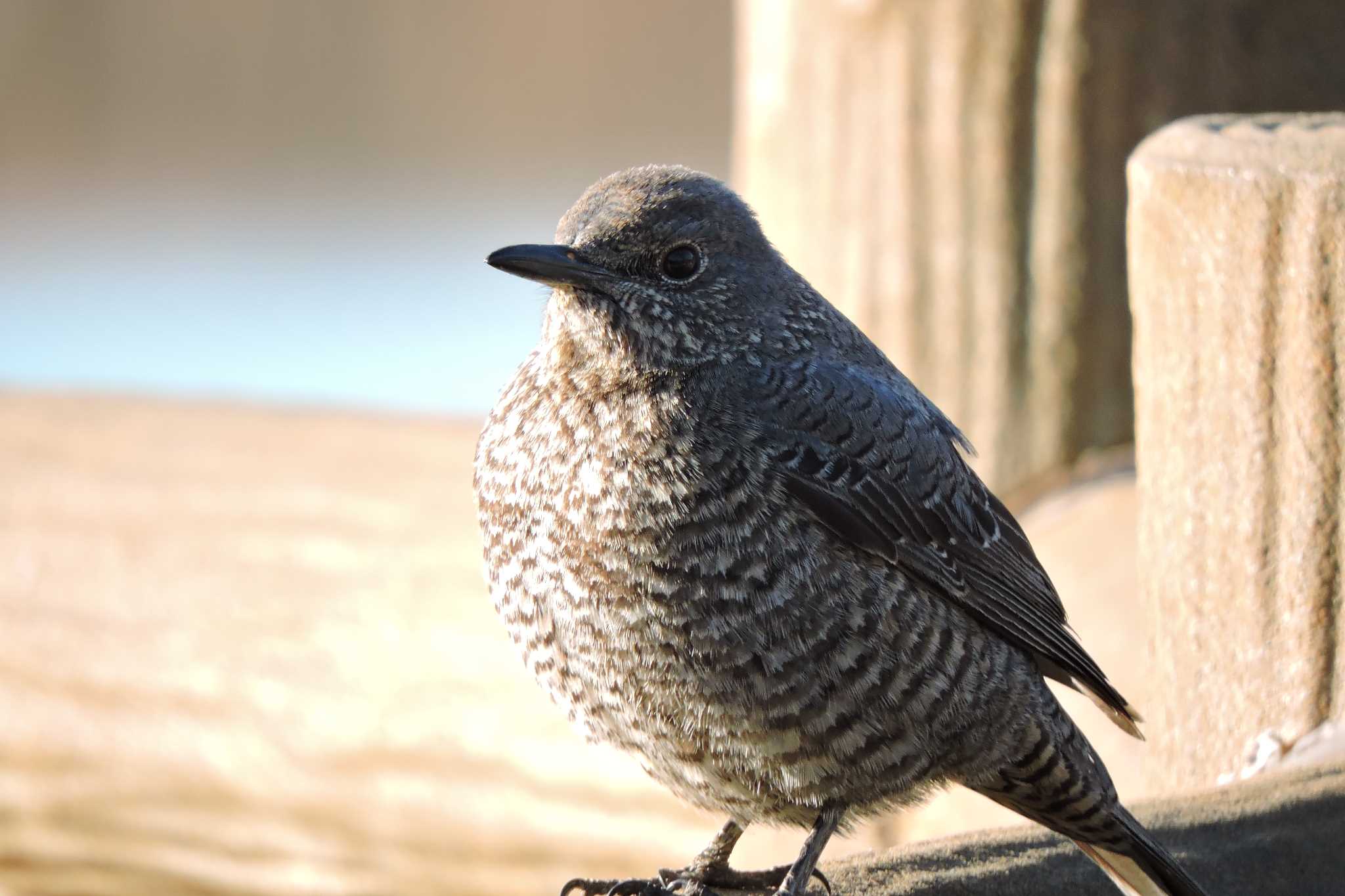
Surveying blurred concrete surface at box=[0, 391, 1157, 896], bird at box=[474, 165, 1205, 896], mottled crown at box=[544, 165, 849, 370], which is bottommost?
blurred concrete surface at box=[0, 391, 1157, 896]

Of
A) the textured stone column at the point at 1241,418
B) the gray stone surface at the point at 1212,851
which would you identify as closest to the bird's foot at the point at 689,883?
the gray stone surface at the point at 1212,851

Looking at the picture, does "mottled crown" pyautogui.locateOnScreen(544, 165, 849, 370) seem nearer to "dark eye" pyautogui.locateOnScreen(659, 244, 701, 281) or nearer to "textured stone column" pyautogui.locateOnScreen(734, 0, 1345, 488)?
"dark eye" pyautogui.locateOnScreen(659, 244, 701, 281)

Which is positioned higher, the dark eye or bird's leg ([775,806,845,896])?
the dark eye

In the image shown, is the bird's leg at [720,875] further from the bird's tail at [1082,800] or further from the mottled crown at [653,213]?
the mottled crown at [653,213]

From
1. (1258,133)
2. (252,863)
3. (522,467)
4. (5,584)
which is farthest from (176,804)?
(1258,133)

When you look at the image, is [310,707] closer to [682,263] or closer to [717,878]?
[717,878]

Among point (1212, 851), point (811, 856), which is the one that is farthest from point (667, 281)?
point (1212, 851)

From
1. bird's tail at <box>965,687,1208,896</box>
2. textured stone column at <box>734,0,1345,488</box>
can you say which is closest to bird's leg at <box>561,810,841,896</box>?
bird's tail at <box>965,687,1208,896</box>
